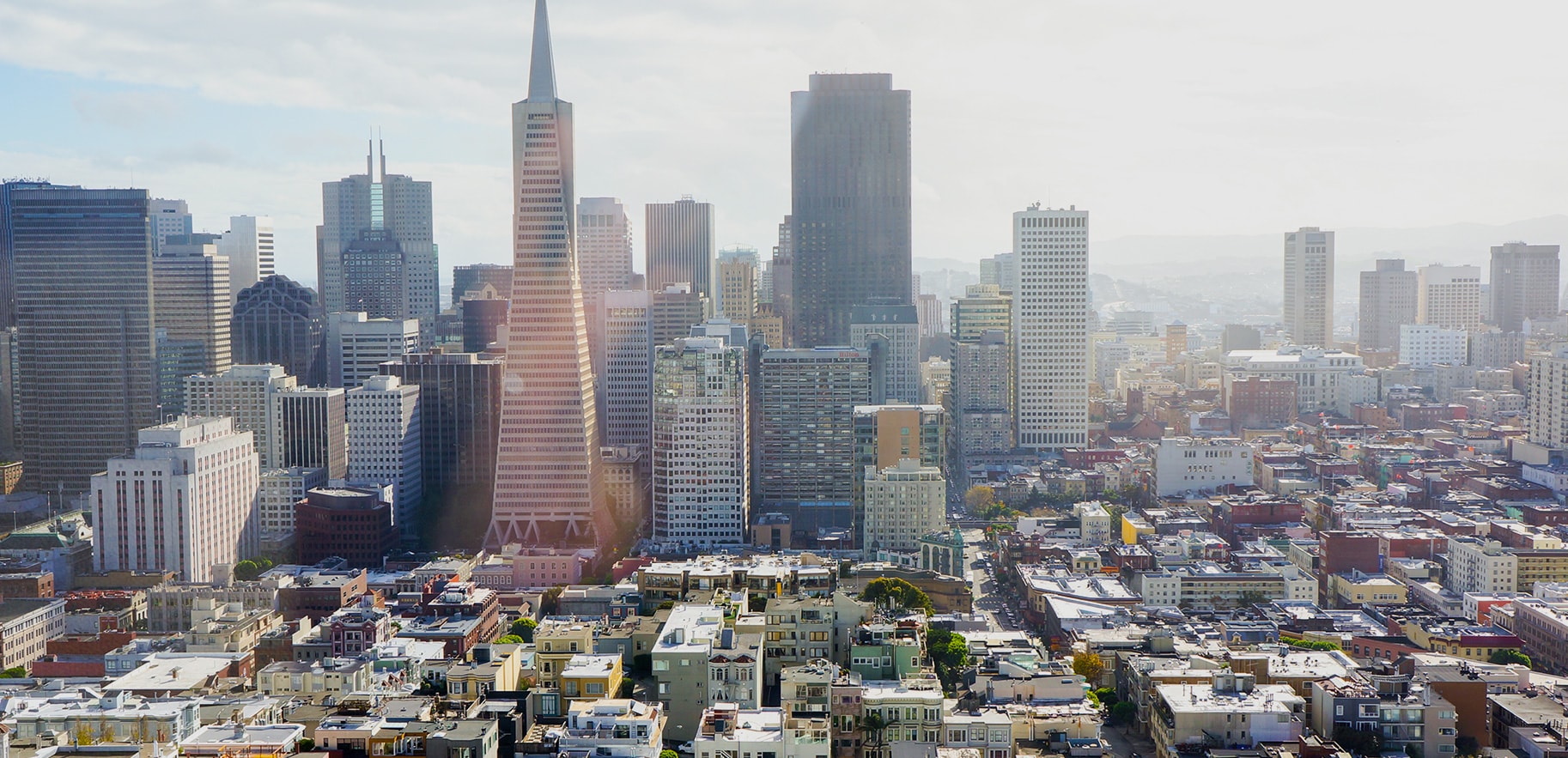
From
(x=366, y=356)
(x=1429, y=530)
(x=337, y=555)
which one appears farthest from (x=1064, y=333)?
(x=337, y=555)

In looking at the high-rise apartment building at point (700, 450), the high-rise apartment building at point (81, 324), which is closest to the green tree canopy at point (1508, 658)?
the high-rise apartment building at point (700, 450)

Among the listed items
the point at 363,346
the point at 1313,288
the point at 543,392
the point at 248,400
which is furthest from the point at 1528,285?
the point at 248,400

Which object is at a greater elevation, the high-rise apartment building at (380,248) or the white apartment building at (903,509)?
the high-rise apartment building at (380,248)

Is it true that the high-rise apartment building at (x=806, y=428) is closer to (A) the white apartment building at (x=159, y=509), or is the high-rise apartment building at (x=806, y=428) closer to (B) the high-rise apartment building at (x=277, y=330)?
(A) the white apartment building at (x=159, y=509)

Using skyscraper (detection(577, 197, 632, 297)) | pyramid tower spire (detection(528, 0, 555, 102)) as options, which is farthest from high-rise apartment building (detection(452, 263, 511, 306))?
pyramid tower spire (detection(528, 0, 555, 102))

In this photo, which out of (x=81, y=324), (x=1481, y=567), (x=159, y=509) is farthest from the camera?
(x=81, y=324)

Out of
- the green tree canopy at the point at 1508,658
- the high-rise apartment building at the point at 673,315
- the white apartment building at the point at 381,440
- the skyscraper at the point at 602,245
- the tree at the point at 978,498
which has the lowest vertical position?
the green tree canopy at the point at 1508,658

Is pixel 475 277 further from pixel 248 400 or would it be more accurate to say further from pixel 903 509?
pixel 903 509
